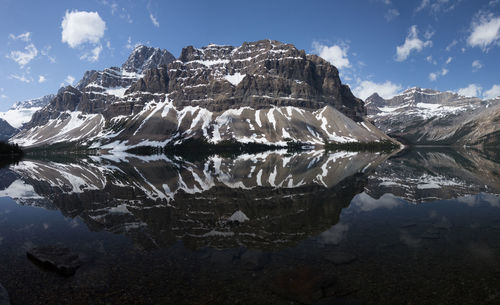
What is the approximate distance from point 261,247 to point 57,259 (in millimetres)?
15199

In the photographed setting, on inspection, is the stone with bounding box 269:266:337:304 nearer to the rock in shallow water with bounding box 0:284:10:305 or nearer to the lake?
the lake

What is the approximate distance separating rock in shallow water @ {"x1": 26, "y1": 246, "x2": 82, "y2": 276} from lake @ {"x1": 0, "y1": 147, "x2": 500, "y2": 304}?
64 cm

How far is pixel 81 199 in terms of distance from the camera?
44.8 m

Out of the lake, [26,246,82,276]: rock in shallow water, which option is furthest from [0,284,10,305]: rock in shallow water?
[26,246,82,276]: rock in shallow water

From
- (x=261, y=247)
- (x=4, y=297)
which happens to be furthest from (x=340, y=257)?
(x=4, y=297)

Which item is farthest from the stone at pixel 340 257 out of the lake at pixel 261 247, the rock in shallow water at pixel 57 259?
the rock in shallow water at pixel 57 259

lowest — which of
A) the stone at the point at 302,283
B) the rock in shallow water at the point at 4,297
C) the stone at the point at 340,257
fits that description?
the rock in shallow water at the point at 4,297

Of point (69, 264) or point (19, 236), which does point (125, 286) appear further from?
point (19, 236)

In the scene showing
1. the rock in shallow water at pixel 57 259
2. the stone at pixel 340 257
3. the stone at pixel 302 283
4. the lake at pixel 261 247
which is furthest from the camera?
the stone at pixel 340 257

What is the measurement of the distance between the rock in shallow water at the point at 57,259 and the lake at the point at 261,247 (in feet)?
2.12

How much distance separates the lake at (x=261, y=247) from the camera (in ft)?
54.4

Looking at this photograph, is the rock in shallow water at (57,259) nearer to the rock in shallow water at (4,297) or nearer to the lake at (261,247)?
the lake at (261,247)

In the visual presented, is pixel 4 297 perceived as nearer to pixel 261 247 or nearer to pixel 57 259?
pixel 57 259

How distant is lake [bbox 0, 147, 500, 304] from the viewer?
16.6 metres
